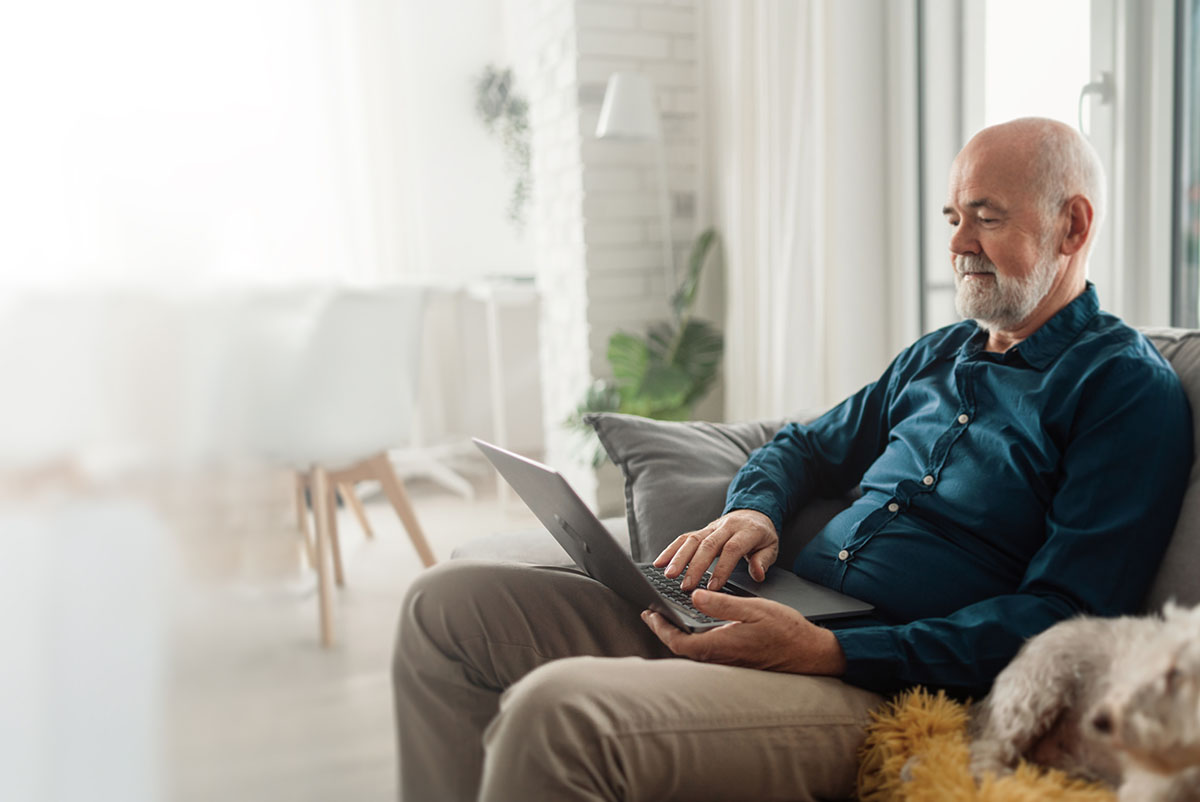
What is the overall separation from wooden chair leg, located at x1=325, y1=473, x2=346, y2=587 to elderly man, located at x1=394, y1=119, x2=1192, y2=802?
1.49 meters

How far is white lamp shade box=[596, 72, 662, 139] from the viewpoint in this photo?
8.90 ft

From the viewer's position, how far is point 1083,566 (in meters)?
0.93

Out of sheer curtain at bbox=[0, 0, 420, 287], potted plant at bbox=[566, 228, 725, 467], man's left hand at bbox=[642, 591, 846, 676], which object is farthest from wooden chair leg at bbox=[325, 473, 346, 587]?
man's left hand at bbox=[642, 591, 846, 676]

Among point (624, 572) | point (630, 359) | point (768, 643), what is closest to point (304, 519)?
point (630, 359)

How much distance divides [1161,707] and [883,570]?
1.55 feet

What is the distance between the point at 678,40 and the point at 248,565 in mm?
2172

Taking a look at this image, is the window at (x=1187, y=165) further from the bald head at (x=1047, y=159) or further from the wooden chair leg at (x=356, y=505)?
the wooden chair leg at (x=356, y=505)

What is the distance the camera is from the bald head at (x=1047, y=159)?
114 centimetres

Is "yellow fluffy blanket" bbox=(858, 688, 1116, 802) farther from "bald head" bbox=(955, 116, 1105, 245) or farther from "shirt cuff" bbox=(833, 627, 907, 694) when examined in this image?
"bald head" bbox=(955, 116, 1105, 245)

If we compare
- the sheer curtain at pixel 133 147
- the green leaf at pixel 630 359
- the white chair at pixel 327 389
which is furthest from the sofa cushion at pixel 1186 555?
the green leaf at pixel 630 359

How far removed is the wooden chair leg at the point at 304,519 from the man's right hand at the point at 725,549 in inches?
61.7

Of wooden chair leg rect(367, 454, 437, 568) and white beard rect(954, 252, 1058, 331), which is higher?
white beard rect(954, 252, 1058, 331)

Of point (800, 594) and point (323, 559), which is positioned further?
point (323, 559)

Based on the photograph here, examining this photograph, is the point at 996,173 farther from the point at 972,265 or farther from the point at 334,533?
the point at 334,533
